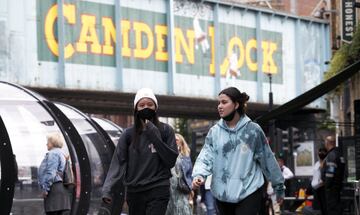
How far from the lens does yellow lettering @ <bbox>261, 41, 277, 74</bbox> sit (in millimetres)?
38719

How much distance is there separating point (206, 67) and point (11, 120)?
19442 mm

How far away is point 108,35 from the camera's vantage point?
32.8 meters

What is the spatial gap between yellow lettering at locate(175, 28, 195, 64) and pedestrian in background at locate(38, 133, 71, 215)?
22.5m

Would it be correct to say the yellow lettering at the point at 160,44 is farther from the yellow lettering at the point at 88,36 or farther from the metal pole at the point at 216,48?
the yellow lettering at the point at 88,36

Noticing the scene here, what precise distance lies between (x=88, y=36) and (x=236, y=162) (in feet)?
83.4

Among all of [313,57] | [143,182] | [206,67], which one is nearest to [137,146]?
[143,182]

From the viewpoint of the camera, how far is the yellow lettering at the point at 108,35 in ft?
107

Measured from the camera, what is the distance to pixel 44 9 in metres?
30.9

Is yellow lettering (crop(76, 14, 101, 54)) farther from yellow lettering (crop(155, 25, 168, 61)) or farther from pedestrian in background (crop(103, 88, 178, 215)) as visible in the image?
pedestrian in background (crop(103, 88, 178, 215))

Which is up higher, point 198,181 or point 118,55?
point 118,55

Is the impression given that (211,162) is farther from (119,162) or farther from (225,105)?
(119,162)

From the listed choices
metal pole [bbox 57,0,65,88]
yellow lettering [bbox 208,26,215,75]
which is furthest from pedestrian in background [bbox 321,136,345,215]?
yellow lettering [bbox 208,26,215,75]

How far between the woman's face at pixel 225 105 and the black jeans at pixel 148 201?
36.6 inches

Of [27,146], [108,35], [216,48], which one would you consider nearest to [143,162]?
[27,146]
